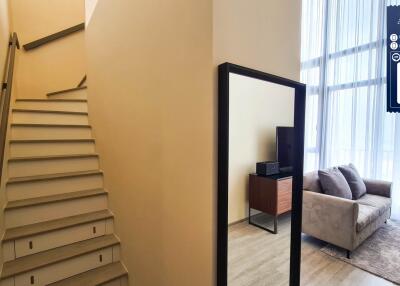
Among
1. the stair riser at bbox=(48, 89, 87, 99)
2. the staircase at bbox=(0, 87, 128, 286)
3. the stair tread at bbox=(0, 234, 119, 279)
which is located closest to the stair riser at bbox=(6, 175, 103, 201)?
the staircase at bbox=(0, 87, 128, 286)

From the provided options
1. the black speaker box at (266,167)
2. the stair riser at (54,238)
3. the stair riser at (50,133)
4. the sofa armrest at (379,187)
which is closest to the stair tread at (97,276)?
the stair riser at (54,238)

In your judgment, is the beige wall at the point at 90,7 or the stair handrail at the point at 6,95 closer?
the stair handrail at the point at 6,95

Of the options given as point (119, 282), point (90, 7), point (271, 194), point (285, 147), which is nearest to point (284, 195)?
point (271, 194)

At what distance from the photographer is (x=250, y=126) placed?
1.56 metres

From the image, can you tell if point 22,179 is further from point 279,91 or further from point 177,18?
point 279,91

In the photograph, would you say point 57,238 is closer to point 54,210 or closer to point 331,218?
point 54,210

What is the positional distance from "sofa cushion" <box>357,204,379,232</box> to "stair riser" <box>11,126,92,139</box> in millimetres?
3344

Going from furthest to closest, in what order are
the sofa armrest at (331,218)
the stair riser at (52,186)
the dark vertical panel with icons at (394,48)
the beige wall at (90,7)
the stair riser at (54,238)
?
the beige wall at (90,7) < the sofa armrest at (331,218) < the stair riser at (52,186) < the stair riser at (54,238) < the dark vertical panel with icons at (394,48)

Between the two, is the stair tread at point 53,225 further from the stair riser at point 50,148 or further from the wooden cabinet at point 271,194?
the wooden cabinet at point 271,194

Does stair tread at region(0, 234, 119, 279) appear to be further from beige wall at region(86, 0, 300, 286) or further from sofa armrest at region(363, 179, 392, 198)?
sofa armrest at region(363, 179, 392, 198)

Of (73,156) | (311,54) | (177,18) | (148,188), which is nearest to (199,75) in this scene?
(177,18)

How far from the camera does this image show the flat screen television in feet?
5.22

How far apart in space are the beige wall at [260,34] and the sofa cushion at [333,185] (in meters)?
1.95

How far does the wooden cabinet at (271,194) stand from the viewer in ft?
5.47
